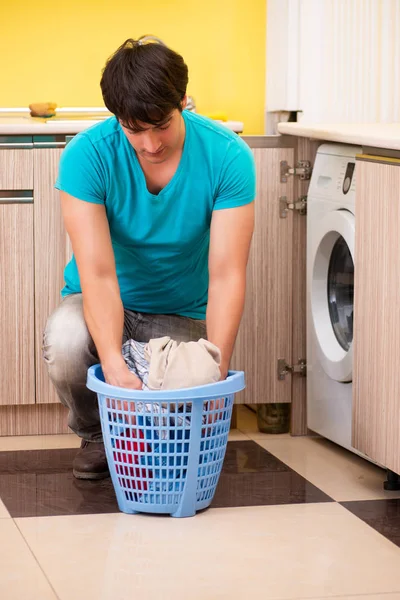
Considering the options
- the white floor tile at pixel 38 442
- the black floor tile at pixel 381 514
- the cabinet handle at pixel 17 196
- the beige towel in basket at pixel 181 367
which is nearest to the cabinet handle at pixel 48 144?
the cabinet handle at pixel 17 196

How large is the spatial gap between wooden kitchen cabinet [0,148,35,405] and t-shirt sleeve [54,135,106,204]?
2.07 feet

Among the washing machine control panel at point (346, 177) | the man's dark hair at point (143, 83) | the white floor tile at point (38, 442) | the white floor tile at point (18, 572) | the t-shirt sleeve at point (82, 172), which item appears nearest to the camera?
the white floor tile at point (18, 572)

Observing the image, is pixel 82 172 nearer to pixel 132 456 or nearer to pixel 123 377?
pixel 123 377

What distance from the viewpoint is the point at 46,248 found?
9.48ft

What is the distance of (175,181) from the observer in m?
2.26

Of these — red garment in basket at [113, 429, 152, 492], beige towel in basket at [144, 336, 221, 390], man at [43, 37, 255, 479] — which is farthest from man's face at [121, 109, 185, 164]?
red garment in basket at [113, 429, 152, 492]

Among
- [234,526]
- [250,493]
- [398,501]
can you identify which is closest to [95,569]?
[234,526]

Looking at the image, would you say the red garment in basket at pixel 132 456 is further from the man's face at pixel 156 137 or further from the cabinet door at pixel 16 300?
the cabinet door at pixel 16 300

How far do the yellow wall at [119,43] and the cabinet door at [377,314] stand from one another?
1228 mm

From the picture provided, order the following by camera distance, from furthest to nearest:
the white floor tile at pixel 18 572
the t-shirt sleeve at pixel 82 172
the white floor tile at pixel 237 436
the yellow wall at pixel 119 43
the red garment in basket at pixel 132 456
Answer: the yellow wall at pixel 119 43, the white floor tile at pixel 237 436, the t-shirt sleeve at pixel 82 172, the red garment in basket at pixel 132 456, the white floor tile at pixel 18 572

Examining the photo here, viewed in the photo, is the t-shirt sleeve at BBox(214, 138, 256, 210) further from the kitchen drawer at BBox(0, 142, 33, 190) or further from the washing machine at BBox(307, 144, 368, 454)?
the kitchen drawer at BBox(0, 142, 33, 190)

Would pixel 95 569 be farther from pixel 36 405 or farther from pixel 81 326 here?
pixel 36 405

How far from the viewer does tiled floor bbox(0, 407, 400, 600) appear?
1849 mm

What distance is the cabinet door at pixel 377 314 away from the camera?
2240 mm
